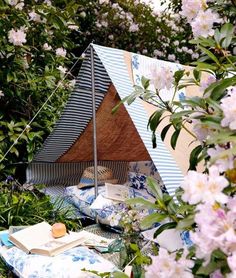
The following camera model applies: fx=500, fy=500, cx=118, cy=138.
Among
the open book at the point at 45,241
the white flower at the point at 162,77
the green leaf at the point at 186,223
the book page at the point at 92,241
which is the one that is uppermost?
the white flower at the point at 162,77

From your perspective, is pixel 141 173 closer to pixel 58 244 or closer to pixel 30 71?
pixel 30 71

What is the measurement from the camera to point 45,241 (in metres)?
2.24

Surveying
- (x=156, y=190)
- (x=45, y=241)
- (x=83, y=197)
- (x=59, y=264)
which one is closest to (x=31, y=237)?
(x=45, y=241)

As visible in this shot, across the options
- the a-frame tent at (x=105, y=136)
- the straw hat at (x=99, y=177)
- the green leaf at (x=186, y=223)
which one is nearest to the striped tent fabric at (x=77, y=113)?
the a-frame tent at (x=105, y=136)

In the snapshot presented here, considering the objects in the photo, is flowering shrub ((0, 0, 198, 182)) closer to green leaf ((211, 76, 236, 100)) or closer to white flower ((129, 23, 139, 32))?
white flower ((129, 23, 139, 32))

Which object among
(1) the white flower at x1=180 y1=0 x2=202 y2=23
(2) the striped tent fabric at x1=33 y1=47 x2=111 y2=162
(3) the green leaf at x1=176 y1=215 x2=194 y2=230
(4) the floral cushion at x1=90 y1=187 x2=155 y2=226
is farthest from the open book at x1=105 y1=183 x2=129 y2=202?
(3) the green leaf at x1=176 y1=215 x2=194 y2=230

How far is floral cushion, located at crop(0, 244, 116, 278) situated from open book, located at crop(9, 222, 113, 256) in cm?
3

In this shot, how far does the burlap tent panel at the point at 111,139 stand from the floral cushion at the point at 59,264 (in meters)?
1.12

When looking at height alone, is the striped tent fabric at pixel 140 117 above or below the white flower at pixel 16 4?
below

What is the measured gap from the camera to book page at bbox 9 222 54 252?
2.19 m

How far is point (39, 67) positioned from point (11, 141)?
82 centimetres

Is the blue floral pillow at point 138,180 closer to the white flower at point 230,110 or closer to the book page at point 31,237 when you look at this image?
the book page at point 31,237

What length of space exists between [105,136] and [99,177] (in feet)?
1.09

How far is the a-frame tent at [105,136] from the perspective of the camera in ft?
7.95
